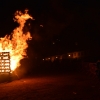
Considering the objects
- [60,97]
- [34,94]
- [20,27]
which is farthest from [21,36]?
[60,97]

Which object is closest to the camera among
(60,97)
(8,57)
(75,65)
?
(60,97)

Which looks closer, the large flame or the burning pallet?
the burning pallet

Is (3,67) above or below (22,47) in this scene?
below

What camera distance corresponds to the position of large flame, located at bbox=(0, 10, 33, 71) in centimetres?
2345

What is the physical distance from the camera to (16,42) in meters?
23.7

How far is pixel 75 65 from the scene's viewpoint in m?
33.3

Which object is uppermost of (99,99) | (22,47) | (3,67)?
(22,47)

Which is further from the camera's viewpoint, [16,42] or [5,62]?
[16,42]

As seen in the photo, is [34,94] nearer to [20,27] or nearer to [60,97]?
[60,97]

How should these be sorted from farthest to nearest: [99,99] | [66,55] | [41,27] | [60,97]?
[66,55] → [41,27] → [60,97] → [99,99]

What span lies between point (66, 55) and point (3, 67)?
37.3m

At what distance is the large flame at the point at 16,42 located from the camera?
923 inches

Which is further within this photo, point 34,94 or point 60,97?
point 34,94

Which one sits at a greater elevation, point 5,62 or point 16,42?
point 16,42
